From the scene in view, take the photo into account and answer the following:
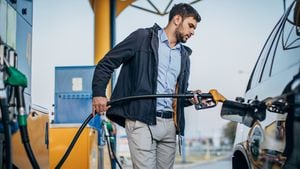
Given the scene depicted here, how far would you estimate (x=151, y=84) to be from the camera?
9.05 feet

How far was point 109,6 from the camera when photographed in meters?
7.98

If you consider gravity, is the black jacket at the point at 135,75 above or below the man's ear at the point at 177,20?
below

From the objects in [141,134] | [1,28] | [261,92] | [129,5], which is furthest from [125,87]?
[129,5]

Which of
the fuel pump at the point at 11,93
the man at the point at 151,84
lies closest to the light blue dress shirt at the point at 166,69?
the man at the point at 151,84

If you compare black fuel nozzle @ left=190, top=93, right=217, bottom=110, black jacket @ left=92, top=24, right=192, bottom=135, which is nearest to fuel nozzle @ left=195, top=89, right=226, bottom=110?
black fuel nozzle @ left=190, top=93, right=217, bottom=110

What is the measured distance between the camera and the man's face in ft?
9.41

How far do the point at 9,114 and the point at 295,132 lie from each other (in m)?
1.08

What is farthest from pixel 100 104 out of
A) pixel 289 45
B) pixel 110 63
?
pixel 289 45

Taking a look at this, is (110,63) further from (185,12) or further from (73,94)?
(73,94)

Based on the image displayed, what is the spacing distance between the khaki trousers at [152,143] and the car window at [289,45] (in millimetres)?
721

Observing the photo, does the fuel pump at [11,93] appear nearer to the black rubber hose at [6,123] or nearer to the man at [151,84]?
the black rubber hose at [6,123]

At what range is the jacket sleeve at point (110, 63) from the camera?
272 centimetres

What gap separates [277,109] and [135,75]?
1083mm

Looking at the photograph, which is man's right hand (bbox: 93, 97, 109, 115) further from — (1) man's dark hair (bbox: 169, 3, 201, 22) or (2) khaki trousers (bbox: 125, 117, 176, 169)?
(1) man's dark hair (bbox: 169, 3, 201, 22)
